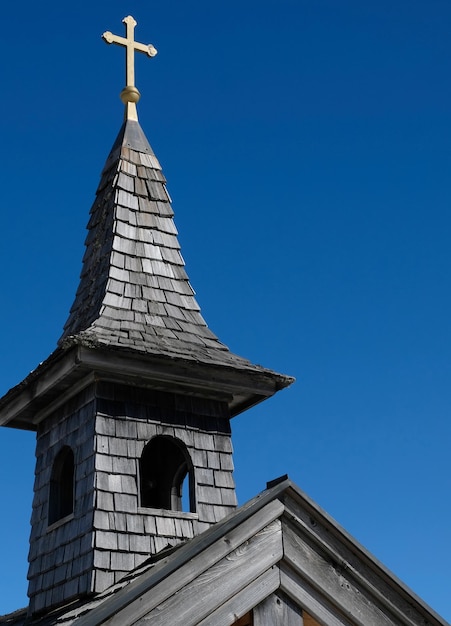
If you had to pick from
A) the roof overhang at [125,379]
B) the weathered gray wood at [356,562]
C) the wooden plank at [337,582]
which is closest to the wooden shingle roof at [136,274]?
the roof overhang at [125,379]

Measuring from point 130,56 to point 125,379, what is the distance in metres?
4.81

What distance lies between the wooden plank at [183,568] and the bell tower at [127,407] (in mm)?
2614

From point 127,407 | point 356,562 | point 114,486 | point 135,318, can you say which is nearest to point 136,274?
point 135,318

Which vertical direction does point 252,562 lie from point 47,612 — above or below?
below

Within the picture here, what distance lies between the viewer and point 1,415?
11273mm

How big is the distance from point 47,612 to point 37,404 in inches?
90.8

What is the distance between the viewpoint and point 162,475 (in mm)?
11766

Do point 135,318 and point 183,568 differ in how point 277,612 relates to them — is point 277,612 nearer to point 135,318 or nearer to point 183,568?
point 183,568

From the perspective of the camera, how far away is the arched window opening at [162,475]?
1166 centimetres

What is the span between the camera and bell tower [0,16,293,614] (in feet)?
31.2

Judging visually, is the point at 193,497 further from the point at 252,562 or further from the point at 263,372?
the point at 252,562

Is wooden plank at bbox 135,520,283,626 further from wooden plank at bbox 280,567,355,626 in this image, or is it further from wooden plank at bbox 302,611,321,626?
wooden plank at bbox 302,611,321,626

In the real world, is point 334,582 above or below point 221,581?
above

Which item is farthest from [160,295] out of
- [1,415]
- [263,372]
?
[1,415]
